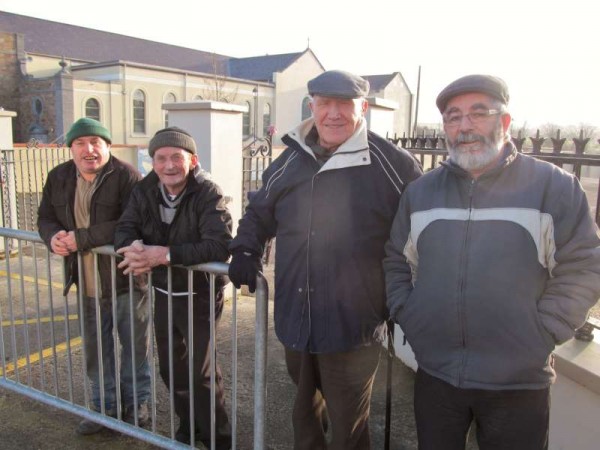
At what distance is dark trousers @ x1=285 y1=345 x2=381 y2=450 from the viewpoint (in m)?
2.41

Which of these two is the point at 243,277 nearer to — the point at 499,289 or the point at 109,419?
the point at 499,289

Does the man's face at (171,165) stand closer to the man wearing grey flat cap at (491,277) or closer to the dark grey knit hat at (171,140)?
the dark grey knit hat at (171,140)

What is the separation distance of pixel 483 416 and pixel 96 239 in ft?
7.24

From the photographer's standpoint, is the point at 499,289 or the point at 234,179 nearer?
the point at 499,289

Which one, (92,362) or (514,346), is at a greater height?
(514,346)

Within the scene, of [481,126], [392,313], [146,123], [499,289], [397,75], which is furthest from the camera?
[397,75]

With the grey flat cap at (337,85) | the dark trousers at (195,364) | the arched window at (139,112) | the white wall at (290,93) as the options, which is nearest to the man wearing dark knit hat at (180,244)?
the dark trousers at (195,364)

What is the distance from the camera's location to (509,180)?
6.34 ft

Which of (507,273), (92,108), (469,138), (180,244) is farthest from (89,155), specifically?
(92,108)

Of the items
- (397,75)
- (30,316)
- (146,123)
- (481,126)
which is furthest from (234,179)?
(397,75)

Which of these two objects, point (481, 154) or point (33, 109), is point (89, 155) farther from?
point (33, 109)

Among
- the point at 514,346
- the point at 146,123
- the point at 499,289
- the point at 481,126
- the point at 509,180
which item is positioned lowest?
the point at 514,346

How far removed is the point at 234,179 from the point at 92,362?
2817mm

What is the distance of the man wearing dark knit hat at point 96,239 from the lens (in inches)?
117
